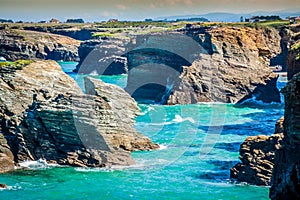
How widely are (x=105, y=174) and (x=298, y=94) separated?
90.7 ft

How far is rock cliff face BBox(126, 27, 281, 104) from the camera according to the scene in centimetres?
10138

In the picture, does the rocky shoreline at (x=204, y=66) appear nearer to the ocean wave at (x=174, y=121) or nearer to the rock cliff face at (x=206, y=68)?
the rock cliff face at (x=206, y=68)

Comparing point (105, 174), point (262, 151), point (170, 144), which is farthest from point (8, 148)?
point (262, 151)

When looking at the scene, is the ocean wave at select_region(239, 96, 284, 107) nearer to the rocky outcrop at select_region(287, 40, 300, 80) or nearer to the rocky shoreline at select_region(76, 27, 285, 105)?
the rocky shoreline at select_region(76, 27, 285, 105)

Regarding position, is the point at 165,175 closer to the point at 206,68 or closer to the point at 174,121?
the point at 174,121

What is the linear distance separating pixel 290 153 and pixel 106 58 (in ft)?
466

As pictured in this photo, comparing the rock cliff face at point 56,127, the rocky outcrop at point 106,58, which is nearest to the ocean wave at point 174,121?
the rock cliff face at point 56,127

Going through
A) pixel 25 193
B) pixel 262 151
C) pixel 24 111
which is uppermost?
pixel 24 111

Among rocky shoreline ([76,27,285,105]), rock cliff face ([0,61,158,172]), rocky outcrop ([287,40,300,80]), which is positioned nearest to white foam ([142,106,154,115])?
rocky shoreline ([76,27,285,105])

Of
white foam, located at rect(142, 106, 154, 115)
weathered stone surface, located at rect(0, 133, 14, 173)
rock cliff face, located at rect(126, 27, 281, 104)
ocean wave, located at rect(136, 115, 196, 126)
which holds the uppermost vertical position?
rock cliff face, located at rect(126, 27, 281, 104)

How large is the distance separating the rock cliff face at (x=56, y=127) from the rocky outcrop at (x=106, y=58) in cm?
10301

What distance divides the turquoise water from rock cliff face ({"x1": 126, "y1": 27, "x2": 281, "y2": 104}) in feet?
84.8

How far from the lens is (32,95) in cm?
5712

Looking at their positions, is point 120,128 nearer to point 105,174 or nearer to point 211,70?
point 105,174
